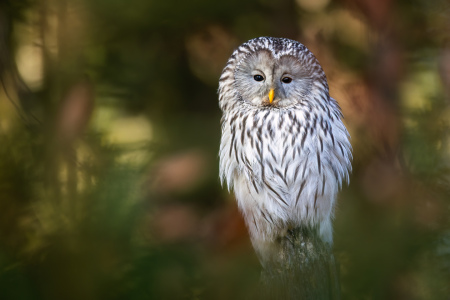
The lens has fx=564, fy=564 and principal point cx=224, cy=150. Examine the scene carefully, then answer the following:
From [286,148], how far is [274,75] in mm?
346

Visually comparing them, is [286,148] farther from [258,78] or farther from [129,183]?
[129,183]

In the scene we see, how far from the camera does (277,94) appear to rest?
2342 millimetres

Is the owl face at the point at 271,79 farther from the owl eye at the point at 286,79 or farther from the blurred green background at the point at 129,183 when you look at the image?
the blurred green background at the point at 129,183

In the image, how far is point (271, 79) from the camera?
89.9 inches

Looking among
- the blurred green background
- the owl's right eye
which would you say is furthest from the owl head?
the blurred green background

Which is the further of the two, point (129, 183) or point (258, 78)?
point (258, 78)

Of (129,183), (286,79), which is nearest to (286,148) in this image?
(286,79)

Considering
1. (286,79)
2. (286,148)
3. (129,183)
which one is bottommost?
(286,148)

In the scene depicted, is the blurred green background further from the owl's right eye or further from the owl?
the owl's right eye

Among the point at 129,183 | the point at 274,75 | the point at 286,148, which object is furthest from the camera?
the point at 286,148

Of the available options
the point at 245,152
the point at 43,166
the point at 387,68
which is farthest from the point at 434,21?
the point at 43,166

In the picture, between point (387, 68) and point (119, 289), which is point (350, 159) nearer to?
point (387, 68)

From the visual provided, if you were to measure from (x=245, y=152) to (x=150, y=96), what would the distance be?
0.78 m

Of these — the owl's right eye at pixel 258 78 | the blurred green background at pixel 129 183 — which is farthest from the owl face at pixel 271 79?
the blurred green background at pixel 129 183
